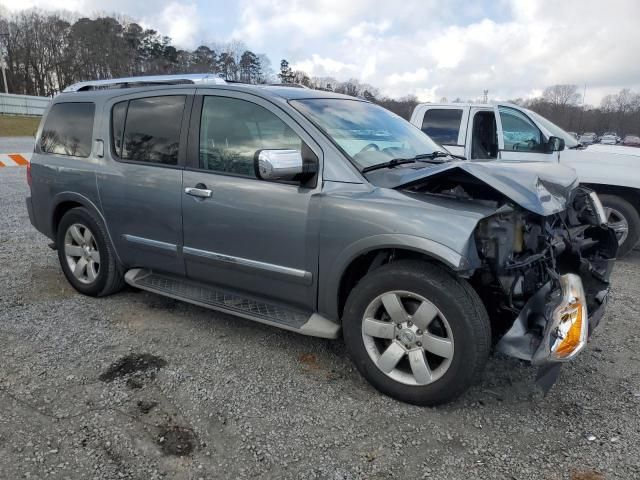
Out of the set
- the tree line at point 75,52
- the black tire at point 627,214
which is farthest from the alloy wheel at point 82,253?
the tree line at point 75,52

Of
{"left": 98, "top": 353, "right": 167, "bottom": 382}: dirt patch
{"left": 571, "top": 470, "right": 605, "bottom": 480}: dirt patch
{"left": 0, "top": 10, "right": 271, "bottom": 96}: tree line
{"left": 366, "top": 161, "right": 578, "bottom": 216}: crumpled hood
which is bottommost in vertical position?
{"left": 98, "top": 353, "right": 167, "bottom": 382}: dirt patch

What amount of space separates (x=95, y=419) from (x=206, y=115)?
2102 millimetres

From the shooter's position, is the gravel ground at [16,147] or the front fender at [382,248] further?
the gravel ground at [16,147]

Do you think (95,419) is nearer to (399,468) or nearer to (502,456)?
(399,468)

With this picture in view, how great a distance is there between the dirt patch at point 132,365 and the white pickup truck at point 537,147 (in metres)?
4.41

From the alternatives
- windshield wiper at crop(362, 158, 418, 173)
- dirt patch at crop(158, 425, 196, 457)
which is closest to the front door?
windshield wiper at crop(362, 158, 418, 173)

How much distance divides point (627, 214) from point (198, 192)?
5368 millimetres

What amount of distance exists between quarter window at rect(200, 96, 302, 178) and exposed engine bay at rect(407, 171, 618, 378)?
3.20 feet

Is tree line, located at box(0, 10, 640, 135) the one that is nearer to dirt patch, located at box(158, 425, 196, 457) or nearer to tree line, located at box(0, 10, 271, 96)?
tree line, located at box(0, 10, 271, 96)

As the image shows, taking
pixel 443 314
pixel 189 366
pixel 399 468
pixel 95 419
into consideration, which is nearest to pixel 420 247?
pixel 443 314

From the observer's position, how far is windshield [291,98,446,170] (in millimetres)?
3168

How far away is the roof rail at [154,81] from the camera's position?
3.82m

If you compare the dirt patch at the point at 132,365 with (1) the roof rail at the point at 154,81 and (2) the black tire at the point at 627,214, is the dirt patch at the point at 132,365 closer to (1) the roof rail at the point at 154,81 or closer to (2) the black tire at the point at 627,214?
(1) the roof rail at the point at 154,81

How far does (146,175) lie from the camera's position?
3.72 meters
